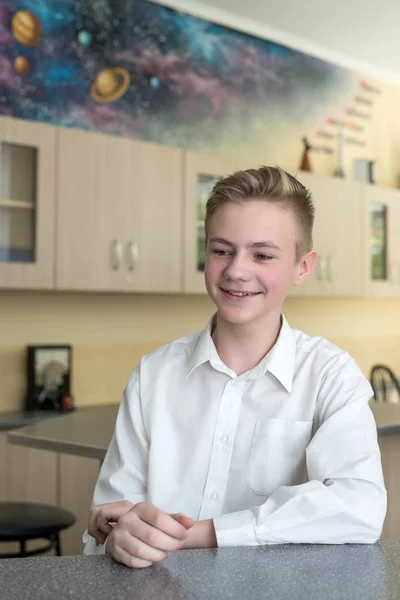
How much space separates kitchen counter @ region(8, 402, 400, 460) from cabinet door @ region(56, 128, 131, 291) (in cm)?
92

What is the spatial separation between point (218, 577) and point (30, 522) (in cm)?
175

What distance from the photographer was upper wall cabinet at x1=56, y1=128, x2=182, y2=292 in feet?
11.8

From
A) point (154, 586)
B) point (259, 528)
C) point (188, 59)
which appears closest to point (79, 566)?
point (154, 586)

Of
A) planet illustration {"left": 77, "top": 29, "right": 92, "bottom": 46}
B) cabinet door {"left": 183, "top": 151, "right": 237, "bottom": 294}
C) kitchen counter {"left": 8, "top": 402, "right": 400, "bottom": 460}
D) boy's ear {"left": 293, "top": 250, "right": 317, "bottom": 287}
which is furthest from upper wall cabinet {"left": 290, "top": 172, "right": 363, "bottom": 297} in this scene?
boy's ear {"left": 293, "top": 250, "right": 317, "bottom": 287}

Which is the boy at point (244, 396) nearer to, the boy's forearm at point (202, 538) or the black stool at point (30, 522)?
the boy's forearm at point (202, 538)

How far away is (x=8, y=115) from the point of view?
3.76 metres

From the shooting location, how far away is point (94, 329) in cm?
417

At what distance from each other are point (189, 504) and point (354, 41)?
4.41m

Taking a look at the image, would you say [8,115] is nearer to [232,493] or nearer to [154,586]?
[232,493]

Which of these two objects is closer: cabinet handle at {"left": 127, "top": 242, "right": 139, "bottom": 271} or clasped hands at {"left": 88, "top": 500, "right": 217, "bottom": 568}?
clasped hands at {"left": 88, "top": 500, "right": 217, "bottom": 568}

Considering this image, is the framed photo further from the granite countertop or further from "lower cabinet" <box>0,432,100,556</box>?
"lower cabinet" <box>0,432,100,556</box>

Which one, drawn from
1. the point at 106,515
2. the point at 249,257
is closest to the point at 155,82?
the point at 249,257

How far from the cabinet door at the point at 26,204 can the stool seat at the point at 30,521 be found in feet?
3.45

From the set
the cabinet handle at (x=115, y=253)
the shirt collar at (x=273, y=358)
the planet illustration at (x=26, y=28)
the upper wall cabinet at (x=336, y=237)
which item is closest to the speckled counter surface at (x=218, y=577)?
the shirt collar at (x=273, y=358)
